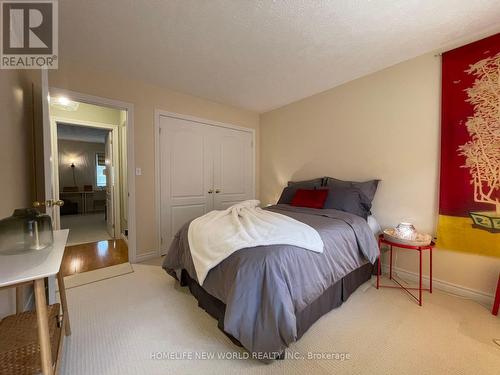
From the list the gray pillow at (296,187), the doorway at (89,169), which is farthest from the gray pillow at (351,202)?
the doorway at (89,169)

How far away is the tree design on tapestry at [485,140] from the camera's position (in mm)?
1820

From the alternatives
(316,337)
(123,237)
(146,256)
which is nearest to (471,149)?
(316,337)

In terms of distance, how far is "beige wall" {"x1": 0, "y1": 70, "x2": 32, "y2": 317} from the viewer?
1.40 metres

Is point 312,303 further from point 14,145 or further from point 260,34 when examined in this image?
point 14,145

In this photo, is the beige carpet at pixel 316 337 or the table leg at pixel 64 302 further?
the table leg at pixel 64 302

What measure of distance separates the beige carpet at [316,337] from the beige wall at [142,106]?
998mm

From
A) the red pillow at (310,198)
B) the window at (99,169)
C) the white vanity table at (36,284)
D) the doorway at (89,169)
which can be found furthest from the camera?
the window at (99,169)

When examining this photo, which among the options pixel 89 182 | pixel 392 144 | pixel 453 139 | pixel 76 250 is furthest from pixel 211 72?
pixel 89 182

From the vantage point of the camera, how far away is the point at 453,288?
2068 mm

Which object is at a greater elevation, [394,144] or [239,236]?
[394,144]

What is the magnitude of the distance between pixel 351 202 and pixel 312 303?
1.26m

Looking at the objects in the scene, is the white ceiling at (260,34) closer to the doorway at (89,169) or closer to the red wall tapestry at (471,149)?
the red wall tapestry at (471,149)

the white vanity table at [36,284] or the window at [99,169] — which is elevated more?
the window at [99,169]

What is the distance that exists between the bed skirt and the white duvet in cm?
26
